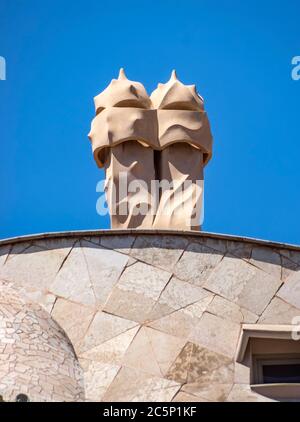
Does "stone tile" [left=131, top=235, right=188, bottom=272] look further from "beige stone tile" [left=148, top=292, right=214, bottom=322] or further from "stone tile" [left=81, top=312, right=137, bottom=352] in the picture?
"stone tile" [left=81, top=312, right=137, bottom=352]

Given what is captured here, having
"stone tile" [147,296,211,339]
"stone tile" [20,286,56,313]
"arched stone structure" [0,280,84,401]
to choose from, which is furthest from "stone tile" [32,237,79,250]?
"arched stone structure" [0,280,84,401]

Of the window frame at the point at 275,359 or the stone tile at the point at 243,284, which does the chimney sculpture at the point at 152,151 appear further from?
the window frame at the point at 275,359

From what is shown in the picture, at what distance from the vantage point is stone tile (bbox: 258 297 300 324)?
9.55 meters

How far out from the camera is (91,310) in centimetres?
944

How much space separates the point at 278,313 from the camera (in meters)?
9.59

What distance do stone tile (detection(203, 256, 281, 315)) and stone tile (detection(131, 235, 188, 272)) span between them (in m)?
0.38

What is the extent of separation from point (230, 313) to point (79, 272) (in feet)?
4.50

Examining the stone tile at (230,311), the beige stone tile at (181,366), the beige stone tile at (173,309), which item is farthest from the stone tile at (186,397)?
the stone tile at (230,311)

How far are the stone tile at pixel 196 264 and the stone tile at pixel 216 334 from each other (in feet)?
1.26

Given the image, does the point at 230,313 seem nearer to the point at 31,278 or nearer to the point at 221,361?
the point at 221,361
